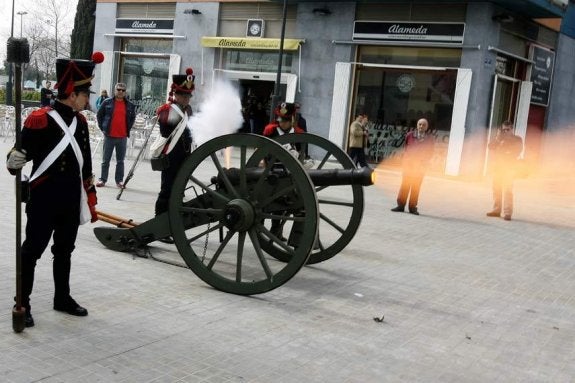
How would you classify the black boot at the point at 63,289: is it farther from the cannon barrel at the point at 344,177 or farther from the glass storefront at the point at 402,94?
the glass storefront at the point at 402,94

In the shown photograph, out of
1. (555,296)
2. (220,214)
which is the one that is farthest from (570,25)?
(220,214)

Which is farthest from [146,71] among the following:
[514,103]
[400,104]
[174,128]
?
[174,128]

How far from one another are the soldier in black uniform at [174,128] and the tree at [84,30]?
2430 cm

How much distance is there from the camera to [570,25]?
72.8 ft

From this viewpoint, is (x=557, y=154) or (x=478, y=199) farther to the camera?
(x=557, y=154)

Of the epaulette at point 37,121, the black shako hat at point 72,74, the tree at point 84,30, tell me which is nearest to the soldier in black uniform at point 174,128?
the black shako hat at point 72,74

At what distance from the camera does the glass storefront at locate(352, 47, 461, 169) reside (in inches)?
716

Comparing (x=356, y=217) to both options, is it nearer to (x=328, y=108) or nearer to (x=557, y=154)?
(x=328, y=108)

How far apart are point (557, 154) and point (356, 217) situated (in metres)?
18.3

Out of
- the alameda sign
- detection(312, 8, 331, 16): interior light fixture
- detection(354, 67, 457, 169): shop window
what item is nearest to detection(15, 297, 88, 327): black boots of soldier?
detection(354, 67, 457, 169): shop window

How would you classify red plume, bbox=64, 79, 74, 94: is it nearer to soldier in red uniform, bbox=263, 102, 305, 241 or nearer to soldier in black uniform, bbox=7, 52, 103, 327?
soldier in black uniform, bbox=7, 52, 103, 327

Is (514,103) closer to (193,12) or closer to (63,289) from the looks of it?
(193,12)

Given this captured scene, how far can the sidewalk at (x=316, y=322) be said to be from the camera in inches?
155

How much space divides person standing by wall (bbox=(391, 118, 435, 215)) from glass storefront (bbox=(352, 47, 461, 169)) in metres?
6.34
